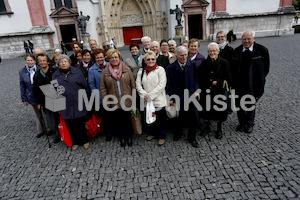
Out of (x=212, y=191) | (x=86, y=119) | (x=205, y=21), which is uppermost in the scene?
(x=205, y=21)

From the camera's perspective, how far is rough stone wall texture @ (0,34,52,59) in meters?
21.7

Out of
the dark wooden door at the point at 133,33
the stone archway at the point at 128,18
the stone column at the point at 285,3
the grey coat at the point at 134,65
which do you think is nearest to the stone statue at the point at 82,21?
the stone archway at the point at 128,18

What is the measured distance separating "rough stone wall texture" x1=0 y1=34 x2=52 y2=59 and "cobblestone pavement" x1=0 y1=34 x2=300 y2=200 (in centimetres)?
2025

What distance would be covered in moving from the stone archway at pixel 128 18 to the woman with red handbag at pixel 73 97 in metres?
19.3

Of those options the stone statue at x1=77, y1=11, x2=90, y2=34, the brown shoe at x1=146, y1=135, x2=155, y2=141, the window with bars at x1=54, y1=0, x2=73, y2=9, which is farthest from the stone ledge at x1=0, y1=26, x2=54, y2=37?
the brown shoe at x1=146, y1=135, x2=155, y2=141

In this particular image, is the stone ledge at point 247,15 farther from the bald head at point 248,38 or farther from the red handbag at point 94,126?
the red handbag at point 94,126

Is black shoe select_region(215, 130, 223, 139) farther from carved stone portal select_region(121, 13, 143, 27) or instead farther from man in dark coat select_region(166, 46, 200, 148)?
carved stone portal select_region(121, 13, 143, 27)

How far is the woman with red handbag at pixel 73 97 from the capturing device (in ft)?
12.3

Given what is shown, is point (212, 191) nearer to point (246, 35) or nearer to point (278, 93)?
point (246, 35)

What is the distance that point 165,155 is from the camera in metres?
3.69

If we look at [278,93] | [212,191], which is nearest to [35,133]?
[212,191]

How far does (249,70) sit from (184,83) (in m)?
1.30

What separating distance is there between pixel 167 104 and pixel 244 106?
64.7 inches

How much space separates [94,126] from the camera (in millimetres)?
4395
